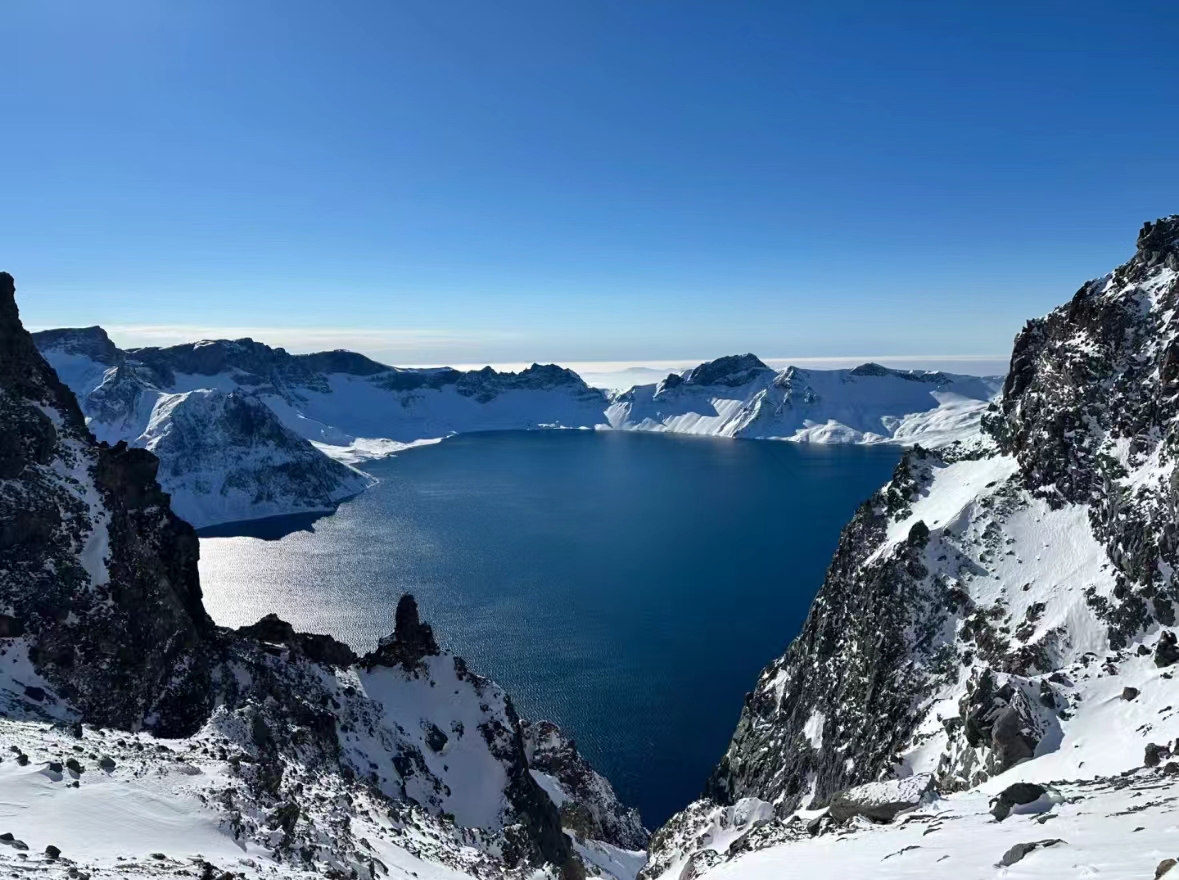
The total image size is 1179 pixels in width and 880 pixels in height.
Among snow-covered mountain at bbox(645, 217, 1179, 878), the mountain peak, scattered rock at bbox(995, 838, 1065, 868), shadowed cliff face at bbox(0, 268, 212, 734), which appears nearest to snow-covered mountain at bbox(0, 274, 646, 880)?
shadowed cliff face at bbox(0, 268, 212, 734)

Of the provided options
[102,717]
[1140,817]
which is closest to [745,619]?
[102,717]

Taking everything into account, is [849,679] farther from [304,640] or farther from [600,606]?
[600,606]

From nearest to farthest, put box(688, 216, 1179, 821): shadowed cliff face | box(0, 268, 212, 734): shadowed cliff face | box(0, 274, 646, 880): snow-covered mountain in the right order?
box(0, 274, 646, 880): snow-covered mountain < box(0, 268, 212, 734): shadowed cliff face < box(688, 216, 1179, 821): shadowed cliff face

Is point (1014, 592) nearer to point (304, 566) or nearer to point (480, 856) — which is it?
point (480, 856)

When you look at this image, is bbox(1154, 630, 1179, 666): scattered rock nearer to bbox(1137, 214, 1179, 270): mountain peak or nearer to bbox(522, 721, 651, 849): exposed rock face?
bbox(1137, 214, 1179, 270): mountain peak

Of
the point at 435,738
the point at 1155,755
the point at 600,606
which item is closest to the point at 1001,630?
the point at 1155,755

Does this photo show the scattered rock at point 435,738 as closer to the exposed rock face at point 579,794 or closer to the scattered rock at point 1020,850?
the exposed rock face at point 579,794
